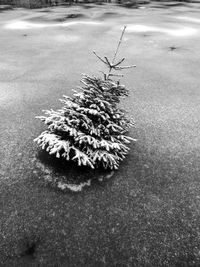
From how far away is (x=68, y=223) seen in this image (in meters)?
A: 2.78

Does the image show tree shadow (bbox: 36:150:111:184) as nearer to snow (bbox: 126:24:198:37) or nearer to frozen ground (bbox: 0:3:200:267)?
frozen ground (bbox: 0:3:200:267)

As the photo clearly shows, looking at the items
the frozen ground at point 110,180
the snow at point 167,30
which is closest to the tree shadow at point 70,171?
the frozen ground at point 110,180

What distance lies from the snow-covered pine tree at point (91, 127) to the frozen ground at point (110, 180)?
0.30m

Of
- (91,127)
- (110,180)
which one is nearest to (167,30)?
(91,127)

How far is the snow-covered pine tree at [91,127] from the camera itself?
3.23m

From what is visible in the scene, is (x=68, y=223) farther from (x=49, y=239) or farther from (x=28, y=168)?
(x=28, y=168)

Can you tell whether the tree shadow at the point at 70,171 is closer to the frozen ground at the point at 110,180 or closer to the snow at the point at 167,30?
the frozen ground at the point at 110,180

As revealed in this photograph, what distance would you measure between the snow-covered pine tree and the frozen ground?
304 mm

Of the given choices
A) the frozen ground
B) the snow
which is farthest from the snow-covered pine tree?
the snow

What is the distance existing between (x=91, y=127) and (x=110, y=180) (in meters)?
0.77

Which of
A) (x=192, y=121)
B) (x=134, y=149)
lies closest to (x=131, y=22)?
(x=192, y=121)

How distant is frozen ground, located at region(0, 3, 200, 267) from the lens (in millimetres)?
2551

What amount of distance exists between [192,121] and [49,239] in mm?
3337

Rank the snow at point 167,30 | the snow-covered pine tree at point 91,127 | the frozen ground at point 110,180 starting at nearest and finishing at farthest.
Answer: the frozen ground at point 110,180, the snow-covered pine tree at point 91,127, the snow at point 167,30
